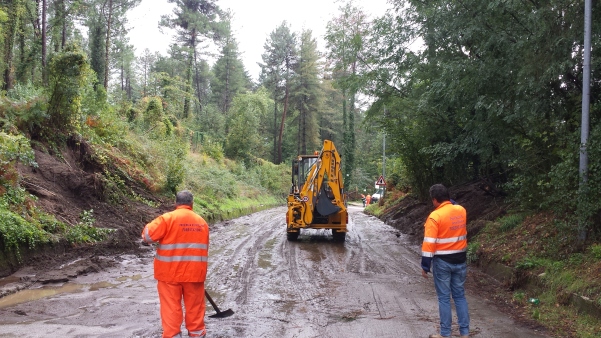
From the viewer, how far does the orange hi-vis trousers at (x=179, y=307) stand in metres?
4.58

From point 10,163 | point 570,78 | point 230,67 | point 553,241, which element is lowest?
point 553,241

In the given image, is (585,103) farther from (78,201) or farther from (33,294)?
(78,201)

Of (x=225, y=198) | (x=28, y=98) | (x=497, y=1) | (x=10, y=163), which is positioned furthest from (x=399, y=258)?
(x=225, y=198)

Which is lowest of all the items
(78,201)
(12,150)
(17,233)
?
(17,233)

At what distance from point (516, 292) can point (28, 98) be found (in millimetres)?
13148

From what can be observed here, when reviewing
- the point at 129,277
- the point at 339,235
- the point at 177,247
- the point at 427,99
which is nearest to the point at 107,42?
the point at 339,235

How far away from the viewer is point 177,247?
184 inches

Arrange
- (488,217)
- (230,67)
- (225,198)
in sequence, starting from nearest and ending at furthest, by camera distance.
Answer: (488,217), (225,198), (230,67)

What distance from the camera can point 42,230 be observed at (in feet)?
30.3

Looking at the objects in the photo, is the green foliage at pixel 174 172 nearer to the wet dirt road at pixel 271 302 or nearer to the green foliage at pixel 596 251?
the wet dirt road at pixel 271 302

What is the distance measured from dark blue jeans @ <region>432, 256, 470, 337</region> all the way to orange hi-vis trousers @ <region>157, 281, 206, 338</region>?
271 centimetres

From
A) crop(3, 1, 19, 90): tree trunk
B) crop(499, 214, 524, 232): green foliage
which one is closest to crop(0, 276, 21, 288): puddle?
crop(499, 214, 524, 232): green foliage

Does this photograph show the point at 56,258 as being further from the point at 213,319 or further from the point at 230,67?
the point at 230,67

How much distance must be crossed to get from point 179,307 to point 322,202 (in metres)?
9.32
